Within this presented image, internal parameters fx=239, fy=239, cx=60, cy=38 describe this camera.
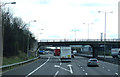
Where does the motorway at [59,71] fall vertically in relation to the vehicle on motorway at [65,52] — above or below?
below

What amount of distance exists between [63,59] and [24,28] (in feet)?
92.1

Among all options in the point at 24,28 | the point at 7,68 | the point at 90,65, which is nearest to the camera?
the point at 7,68

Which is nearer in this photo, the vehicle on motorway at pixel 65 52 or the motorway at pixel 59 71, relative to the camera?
the motorway at pixel 59 71

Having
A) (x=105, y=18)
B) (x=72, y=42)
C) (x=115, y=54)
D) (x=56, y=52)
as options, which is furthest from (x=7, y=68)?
(x=56, y=52)

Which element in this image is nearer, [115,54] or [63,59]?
[63,59]

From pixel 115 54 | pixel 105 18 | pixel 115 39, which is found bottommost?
pixel 115 54

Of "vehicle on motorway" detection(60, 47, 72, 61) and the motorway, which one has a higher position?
"vehicle on motorway" detection(60, 47, 72, 61)

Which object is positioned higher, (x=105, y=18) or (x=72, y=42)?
(x=105, y=18)

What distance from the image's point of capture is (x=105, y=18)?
65.7m

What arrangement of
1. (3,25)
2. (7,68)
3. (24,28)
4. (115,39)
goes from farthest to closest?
1. (24,28)
2. (115,39)
3. (3,25)
4. (7,68)

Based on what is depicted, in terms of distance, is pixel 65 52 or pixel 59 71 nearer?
pixel 59 71

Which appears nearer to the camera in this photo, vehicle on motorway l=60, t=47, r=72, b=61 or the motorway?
the motorway

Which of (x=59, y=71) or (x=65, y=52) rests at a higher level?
(x=65, y=52)

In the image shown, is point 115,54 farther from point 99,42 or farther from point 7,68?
point 7,68
